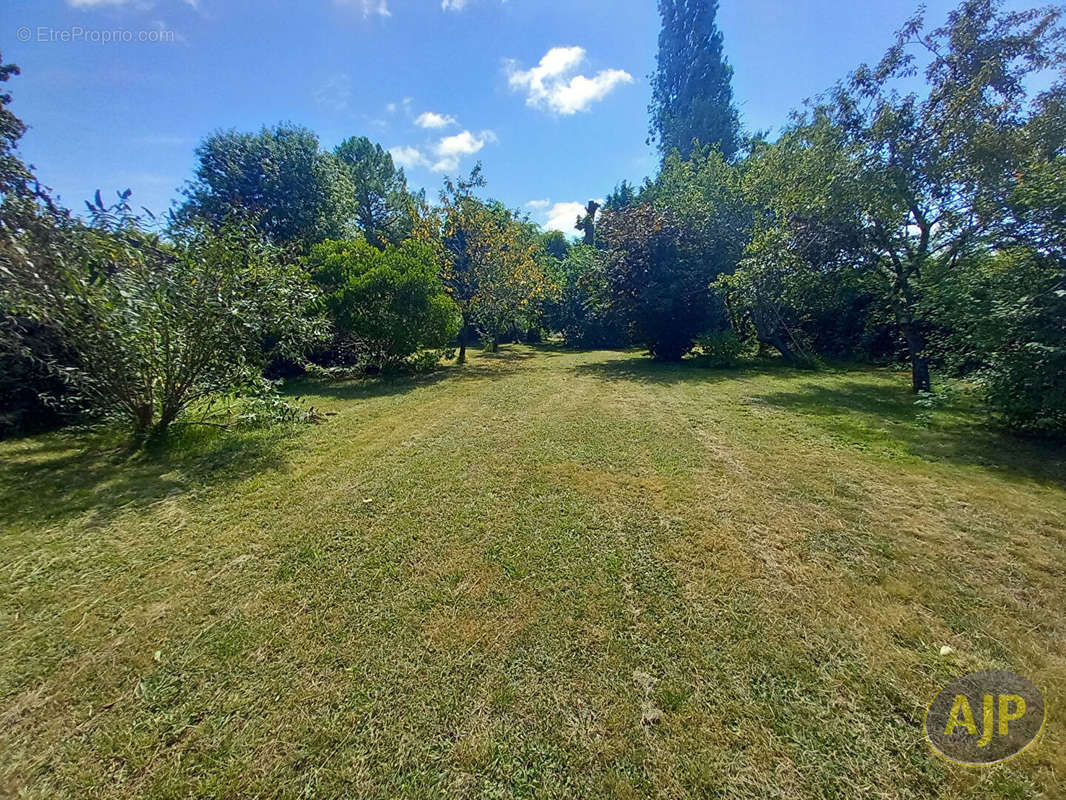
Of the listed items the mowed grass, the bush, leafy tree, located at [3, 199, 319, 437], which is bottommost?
the mowed grass

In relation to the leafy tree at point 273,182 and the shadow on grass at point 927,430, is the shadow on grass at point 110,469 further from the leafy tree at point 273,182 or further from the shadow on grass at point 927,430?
the leafy tree at point 273,182

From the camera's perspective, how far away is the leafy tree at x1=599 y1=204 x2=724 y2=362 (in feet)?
41.2

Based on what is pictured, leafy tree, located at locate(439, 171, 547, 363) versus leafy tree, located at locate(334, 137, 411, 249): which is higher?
leafy tree, located at locate(334, 137, 411, 249)

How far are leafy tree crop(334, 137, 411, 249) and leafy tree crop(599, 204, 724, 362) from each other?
1477 cm

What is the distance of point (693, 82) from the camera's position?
78.2ft

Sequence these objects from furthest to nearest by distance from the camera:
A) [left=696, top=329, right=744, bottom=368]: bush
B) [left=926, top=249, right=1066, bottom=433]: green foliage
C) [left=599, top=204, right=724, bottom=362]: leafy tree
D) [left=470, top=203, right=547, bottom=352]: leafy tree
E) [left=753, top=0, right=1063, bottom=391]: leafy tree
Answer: [left=470, top=203, right=547, bottom=352]: leafy tree < [left=599, top=204, right=724, bottom=362]: leafy tree < [left=696, top=329, right=744, bottom=368]: bush < [left=753, top=0, right=1063, bottom=391]: leafy tree < [left=926, top=249, right=1066, bottom=433]: green foliage

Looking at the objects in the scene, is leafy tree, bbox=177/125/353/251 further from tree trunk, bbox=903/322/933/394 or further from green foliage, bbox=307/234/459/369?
tree trunk, bbox=903/322/933/394

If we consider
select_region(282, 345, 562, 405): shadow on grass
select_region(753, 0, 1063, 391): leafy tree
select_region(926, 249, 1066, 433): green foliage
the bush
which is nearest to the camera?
select_region(926, 249, 1066, 433): green foliage

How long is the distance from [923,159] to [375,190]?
2570cm

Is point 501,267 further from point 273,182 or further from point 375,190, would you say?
point 375,190

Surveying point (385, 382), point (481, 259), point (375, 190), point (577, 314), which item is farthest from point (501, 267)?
point (375, 190)

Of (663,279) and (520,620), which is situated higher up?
(663,279)

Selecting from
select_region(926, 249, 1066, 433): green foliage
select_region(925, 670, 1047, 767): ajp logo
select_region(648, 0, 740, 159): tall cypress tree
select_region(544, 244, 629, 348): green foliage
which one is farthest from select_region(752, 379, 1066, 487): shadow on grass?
select_region(648, 0, 740, 159): tall cypress tree

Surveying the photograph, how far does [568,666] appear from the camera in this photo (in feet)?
5.99
